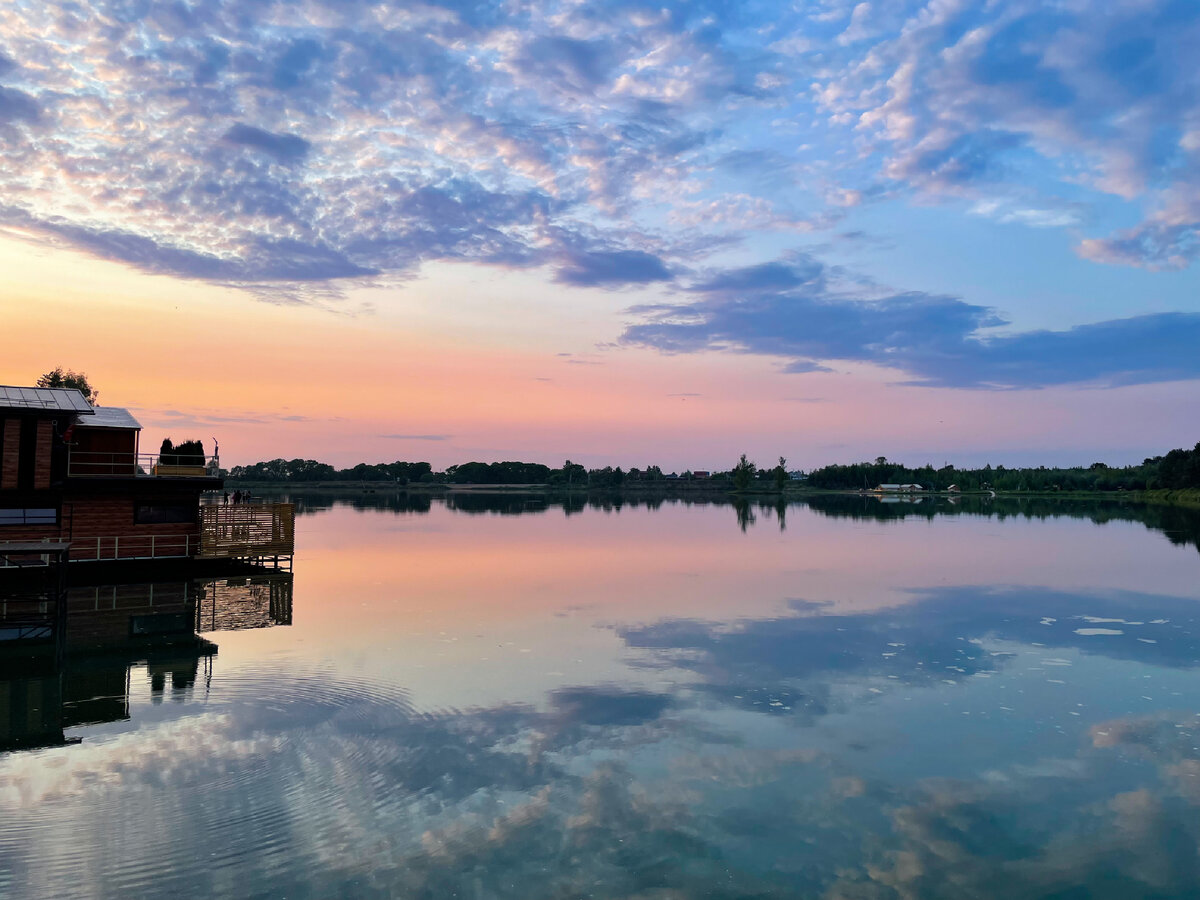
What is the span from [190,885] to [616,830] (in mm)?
5971

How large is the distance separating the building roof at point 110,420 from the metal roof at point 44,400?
0.70 metres

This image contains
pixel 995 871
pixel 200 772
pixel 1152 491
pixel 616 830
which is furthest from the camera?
pixel 1152 491

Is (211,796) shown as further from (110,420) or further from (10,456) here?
(110,420)

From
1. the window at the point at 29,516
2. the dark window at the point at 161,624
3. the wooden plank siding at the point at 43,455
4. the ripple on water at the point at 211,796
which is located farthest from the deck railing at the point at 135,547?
the ripple on water at the point at 211,796

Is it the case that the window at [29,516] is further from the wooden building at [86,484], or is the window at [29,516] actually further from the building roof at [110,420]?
the building roof at [110,420]

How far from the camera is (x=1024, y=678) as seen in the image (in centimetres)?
2144

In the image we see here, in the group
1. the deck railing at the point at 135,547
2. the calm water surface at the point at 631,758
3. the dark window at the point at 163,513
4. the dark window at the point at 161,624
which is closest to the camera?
the calm water surface at the point at 631,758

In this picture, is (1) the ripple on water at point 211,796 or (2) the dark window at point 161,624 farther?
(2) the dark window at point 161,624

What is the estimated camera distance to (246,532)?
43.8 metres

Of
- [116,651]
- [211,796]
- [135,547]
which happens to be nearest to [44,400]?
[135,547]

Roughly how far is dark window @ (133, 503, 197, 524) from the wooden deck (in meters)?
0.88

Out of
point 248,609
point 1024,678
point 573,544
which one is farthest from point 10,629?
point 573,544

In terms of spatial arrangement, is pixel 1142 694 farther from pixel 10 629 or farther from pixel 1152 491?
pixel 1152 491

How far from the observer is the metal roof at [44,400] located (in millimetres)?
36250
